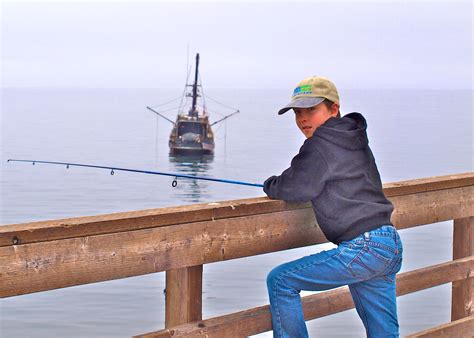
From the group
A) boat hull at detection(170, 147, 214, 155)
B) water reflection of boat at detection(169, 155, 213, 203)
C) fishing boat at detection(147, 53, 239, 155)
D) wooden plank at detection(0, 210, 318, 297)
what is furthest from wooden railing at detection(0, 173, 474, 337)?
boat hull at detection(170, 147, 214, 155)

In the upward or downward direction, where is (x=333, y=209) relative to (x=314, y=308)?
upward

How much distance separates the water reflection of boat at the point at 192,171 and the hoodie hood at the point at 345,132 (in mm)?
74438

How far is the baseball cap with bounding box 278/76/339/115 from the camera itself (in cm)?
402

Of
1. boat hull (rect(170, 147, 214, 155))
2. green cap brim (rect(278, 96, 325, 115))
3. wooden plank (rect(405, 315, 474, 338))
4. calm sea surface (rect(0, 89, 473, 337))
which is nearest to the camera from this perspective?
green cap brim (rect(278, 96, 325, 115))

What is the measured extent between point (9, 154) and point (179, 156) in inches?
1199

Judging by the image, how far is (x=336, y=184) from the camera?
3893 millimetres

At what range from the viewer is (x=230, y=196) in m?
80.9

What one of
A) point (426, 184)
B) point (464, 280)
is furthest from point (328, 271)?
point (464, 280)

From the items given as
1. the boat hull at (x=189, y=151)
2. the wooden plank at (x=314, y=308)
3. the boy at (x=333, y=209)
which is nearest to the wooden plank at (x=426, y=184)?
the wooden plank at (x=314, y=308)

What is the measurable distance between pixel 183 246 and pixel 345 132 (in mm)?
813

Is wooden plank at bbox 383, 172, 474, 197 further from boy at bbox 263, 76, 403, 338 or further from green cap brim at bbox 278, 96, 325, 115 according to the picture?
green cap brim at bbox 278, 96, 325, 115

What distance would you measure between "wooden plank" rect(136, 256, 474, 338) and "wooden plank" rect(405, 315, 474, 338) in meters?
0.22

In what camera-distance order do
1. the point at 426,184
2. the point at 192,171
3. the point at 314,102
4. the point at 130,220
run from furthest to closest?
the point at 192,171 < the point at 426,184 < the point at 314,102 < the point at 130,220

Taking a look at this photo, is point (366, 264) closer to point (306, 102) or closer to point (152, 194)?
point (306, 102)
